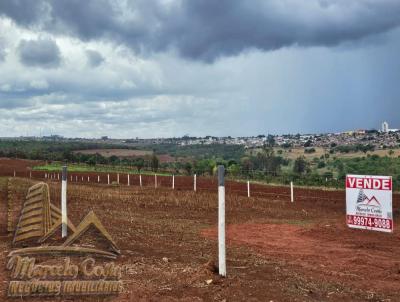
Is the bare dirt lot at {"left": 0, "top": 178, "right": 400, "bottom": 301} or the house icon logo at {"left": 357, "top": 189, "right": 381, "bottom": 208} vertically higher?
the house icon logo at {"left": 357, "top": 189, "right": 381, "bottom": 208}

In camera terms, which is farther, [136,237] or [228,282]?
[136,237]

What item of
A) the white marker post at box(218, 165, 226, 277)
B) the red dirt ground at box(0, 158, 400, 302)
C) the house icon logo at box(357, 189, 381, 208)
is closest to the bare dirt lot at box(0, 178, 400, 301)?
the red dirt ground at box(0, 158, 400, 302)

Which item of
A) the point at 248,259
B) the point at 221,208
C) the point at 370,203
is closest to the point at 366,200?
the point at 370,203

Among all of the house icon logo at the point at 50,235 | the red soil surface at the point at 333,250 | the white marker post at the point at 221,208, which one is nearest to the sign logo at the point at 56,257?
the house icon logo at the point at 50,235

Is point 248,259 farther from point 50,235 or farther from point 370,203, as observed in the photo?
point 370,203

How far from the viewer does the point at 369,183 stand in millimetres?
13727

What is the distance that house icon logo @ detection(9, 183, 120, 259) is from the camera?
909 centimetres

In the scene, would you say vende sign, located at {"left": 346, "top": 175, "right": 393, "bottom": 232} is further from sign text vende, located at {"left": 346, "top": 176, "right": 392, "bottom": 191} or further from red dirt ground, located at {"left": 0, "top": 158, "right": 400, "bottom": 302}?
red dirt ground, located at {"left": 0, "top": 158, "right": 400, "bottom": 302}

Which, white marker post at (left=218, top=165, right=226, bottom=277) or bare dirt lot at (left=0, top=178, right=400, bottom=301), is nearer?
bare dirt lot at (left=0, top=178, right=400, bottom=301)

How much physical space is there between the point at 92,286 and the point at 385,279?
498 cm

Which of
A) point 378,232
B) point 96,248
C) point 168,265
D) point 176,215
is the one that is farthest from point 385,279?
point 176,215

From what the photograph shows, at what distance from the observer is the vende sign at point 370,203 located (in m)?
13.2

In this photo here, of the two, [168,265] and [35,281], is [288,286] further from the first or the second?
[35,281]

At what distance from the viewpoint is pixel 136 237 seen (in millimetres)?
12055
